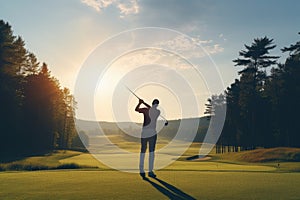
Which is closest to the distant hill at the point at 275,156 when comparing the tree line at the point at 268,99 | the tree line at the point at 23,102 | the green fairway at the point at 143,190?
A: the tree line at the point at 268,99

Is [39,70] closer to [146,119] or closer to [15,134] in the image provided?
[15,134]

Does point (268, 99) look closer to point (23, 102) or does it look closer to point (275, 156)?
point (275, 156)

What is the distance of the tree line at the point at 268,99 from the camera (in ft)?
213

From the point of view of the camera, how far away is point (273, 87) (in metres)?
67.2

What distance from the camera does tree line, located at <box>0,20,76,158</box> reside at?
51.6 m

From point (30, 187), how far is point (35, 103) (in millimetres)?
52204

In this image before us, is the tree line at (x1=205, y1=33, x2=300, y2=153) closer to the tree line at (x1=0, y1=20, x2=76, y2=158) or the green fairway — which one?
the tree line at (x1=0, y1=20, x2=76, y2=158)

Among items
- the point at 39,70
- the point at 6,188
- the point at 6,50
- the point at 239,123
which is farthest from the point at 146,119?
the point at 239,123

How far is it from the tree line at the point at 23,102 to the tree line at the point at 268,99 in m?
36.8

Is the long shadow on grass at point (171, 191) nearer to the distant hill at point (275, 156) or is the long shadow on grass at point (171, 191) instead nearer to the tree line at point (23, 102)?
the distant hill at point (275, 156)

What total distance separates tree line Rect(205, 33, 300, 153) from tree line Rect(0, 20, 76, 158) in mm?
36832

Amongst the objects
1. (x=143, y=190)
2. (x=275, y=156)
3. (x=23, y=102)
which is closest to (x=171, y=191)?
(x=143, y=190)

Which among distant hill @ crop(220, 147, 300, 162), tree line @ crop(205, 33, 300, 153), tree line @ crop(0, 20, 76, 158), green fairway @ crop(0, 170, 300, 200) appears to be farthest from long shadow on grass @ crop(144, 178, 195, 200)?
tree line @ crop(205, 33, 300, 153)

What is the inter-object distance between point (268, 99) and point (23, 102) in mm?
47099
